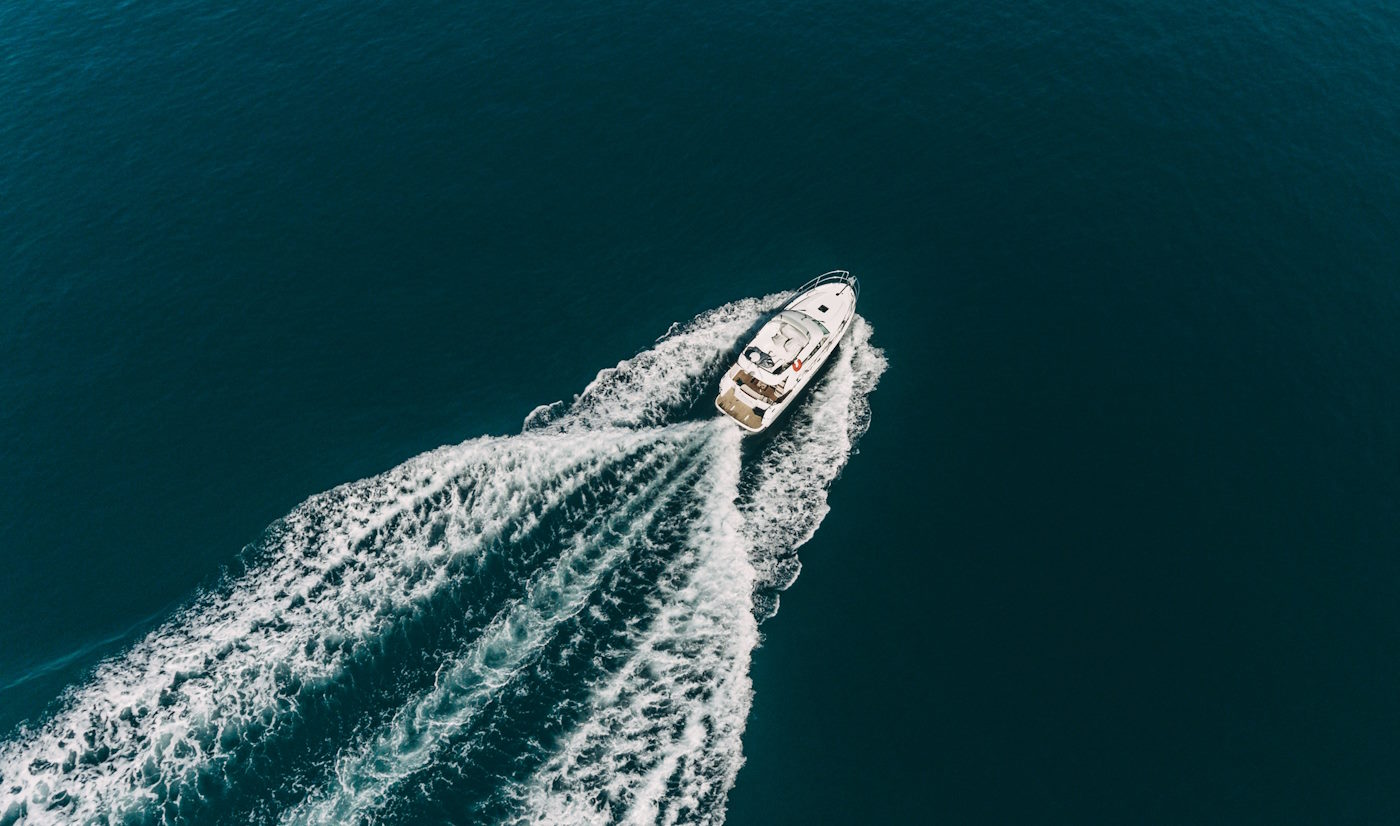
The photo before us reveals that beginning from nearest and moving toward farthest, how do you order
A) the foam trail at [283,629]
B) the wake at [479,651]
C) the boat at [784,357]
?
the wake at [479,651]
the foam trail at [283,629]
the boat at [784,357]

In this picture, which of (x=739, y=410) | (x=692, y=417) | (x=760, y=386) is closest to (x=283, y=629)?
(x=692, y=417)

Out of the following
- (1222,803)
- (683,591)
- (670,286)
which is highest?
(670,286)

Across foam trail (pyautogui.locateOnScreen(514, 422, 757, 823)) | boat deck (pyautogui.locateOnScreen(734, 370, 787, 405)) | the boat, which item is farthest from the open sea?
boat deck (pyautogui.locateOnScreen(734, 370, 787, 405))

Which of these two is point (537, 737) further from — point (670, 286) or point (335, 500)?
point (670, 286)

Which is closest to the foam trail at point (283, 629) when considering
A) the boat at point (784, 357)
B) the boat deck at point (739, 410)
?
the boat deck at point (739, 410)

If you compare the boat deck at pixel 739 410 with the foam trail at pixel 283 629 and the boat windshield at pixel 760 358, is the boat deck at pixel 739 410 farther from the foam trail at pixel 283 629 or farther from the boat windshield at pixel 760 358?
the foam trail at pixel 283 629

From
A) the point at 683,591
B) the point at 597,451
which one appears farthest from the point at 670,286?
the point at 683,591

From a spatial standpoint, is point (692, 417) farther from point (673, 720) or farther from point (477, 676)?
point (477, 676)
